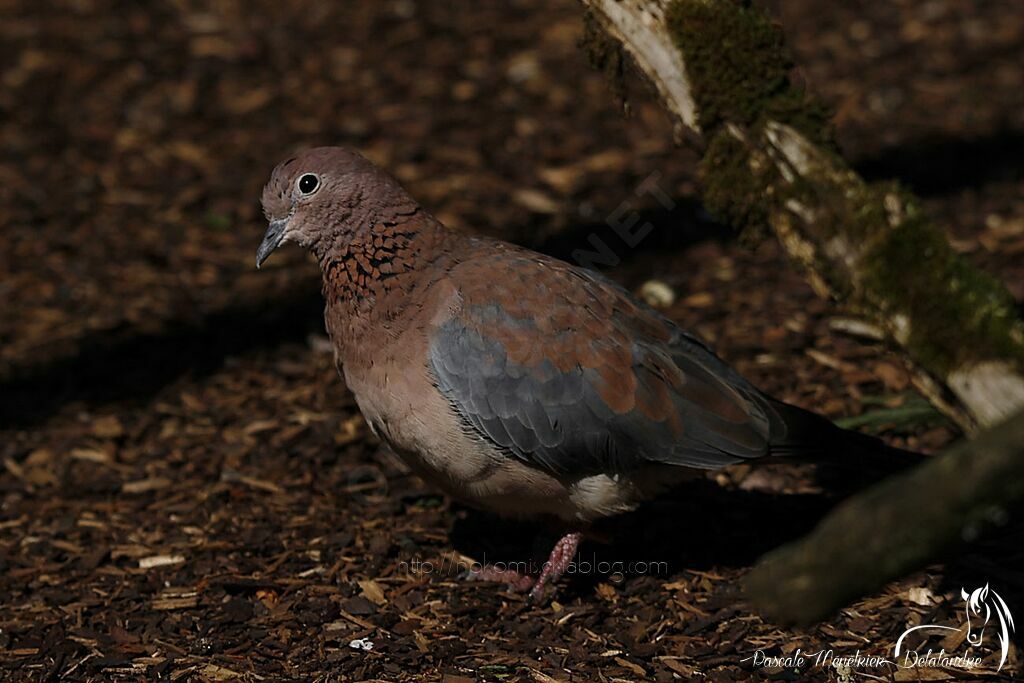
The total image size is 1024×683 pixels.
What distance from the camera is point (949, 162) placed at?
783 centimetres

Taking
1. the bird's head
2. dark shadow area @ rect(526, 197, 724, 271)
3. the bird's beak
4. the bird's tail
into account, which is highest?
the bird's head

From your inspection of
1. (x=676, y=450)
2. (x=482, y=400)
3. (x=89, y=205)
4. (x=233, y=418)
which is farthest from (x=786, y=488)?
(x=89, y=205)

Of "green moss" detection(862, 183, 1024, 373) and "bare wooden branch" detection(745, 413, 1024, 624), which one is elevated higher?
"green moss" detection(862, 183, 1024, 373)

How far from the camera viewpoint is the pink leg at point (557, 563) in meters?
4.80

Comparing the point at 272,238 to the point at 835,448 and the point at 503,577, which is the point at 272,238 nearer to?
the point at 503,577

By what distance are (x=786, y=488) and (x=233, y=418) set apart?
9.25ft

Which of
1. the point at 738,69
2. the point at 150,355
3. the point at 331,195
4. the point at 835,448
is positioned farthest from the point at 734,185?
the point at 150,355

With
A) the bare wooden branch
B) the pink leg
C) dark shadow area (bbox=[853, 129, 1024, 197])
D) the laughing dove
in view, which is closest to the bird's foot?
the pink leg

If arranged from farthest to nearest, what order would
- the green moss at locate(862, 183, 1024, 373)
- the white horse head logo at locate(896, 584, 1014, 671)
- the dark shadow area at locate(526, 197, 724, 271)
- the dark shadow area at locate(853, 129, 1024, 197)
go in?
1. the dark shadow area at locate(853, 129, 1024, 197)
2. the dark shadow area at locate(526, 197, 724, 271)
3. the white horse head logo at locate(896, 584, 1014, 671)
4. the green moss at locate(862, 183, 1024, 373)

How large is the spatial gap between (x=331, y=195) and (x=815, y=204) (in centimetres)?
195

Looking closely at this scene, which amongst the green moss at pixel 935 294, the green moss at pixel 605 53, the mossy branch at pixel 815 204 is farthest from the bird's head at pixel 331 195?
the green moss at pixel 935 294

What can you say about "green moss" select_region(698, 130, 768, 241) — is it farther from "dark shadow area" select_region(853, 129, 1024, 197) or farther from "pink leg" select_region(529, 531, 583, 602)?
"dark shadow area" select_region(853, 129, 1024, 197)

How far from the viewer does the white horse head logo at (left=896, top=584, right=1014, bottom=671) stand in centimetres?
415

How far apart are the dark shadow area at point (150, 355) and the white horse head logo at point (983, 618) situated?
12.8ft
